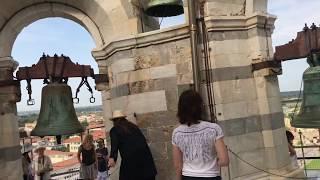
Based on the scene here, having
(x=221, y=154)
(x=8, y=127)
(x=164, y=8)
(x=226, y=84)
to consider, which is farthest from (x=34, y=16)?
(x=221, y=154)

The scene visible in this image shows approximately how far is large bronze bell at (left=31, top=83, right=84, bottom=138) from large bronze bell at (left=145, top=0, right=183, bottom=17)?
4.32 ft

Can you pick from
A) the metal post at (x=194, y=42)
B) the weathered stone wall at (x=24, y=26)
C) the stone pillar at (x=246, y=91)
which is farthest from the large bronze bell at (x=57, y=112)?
the stone pillar at (x=246, y=91)

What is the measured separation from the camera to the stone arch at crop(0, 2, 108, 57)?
17.2 ft

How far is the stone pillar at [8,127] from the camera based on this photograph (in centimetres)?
517

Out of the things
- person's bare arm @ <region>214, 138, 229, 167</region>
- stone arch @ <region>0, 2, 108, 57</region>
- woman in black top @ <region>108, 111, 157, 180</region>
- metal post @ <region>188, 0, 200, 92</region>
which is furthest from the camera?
stone arch @ <region>0, 2, 108, 57</region>

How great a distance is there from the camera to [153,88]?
4.90m

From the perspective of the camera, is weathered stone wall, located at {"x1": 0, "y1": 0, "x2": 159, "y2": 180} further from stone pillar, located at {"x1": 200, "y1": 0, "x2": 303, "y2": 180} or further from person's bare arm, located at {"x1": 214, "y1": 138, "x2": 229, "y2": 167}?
person's bare arm, located at {"x1": 214, "y1": 138, "x2": 229, "y2": 167}

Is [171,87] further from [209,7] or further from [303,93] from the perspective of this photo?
[303,93]

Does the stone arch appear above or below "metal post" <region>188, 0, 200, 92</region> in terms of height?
above

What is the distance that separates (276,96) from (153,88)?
4.35 ft

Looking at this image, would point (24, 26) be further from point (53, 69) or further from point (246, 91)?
point (246, 91)

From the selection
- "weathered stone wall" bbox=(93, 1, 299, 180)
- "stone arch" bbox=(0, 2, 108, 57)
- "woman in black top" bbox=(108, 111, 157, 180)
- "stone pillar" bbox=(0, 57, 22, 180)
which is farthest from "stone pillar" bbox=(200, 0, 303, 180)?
"stone pillar" bbox=(0, 57, 22, 180)

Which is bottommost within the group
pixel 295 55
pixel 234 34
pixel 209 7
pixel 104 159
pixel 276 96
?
pixel 104 159

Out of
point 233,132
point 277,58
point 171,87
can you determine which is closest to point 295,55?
point 277,58
